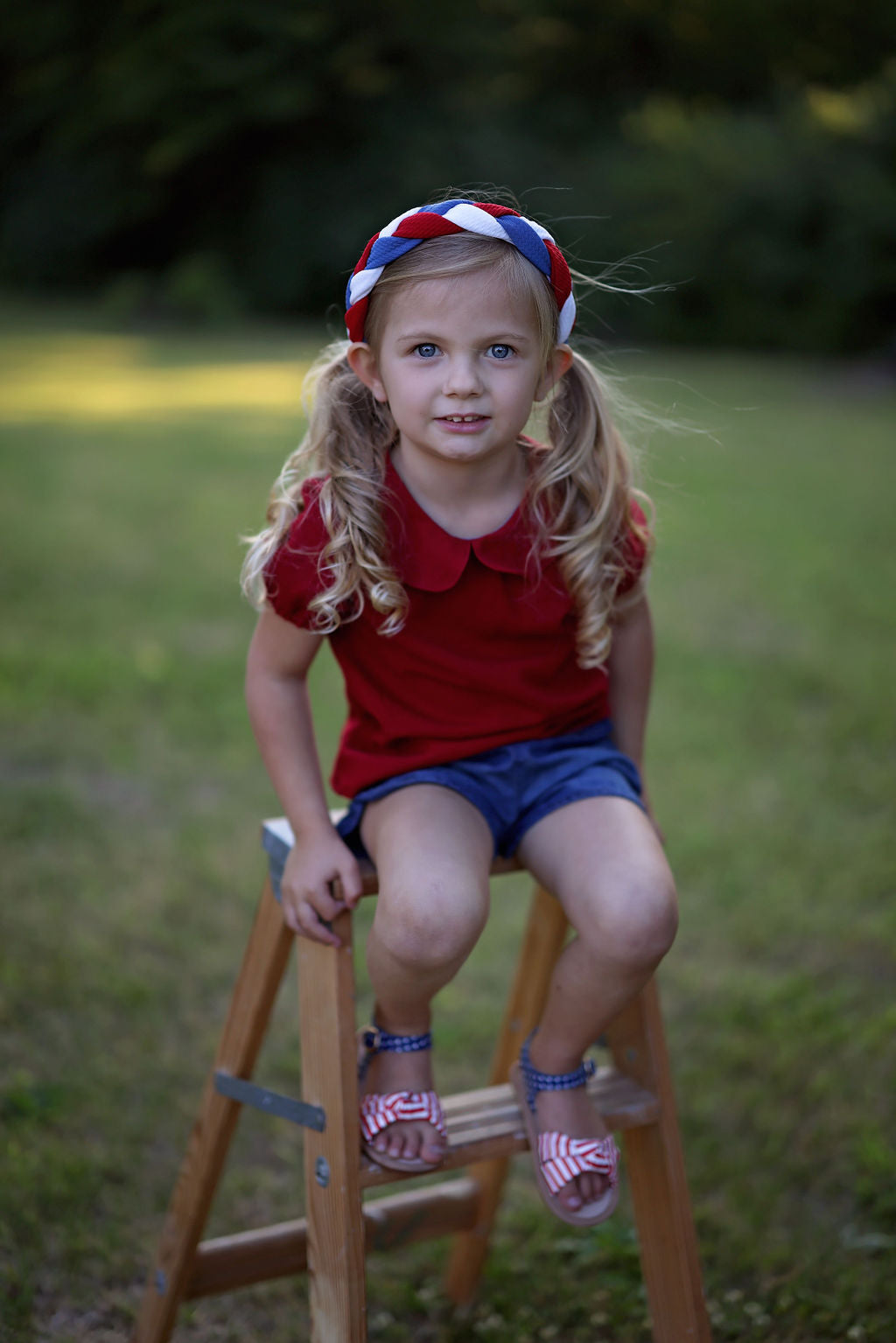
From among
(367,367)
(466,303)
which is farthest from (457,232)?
(367,367)

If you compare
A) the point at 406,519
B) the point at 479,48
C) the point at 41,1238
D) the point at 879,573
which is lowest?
the point at 41,1238

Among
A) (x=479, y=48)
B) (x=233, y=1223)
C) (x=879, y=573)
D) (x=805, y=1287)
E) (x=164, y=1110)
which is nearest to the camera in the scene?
(x=805, y=1287)

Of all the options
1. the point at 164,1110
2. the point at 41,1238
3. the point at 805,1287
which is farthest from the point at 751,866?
the point at 41,1238

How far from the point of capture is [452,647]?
175 centimetres

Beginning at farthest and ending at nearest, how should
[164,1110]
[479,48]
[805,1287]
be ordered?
[479,48] → [164,1110] → [805,1287]

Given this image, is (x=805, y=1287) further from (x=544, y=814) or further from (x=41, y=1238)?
(x=41, y=1238)

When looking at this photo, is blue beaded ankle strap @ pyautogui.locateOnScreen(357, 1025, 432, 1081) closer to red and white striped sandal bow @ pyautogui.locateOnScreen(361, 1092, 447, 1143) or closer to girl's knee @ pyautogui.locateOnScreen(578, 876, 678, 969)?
red and white striped sandal bow @ pyautogui.locateOnScreen(361, 1092, 447, 1143)

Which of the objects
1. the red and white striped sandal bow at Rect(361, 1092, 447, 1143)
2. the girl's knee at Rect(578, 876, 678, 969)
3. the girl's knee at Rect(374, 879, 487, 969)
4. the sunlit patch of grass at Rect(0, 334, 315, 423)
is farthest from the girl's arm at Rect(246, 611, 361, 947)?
the sunlit patch of grass at Rect(0, 334, 315, 423)

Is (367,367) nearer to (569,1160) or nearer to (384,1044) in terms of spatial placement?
Answer: (384,1044)

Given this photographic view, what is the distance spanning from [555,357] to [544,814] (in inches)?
23.2

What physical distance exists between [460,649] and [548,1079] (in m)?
0.56

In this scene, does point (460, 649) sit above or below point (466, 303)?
below

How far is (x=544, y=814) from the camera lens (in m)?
1.70

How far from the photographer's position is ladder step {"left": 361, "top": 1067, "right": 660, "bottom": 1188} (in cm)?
161
